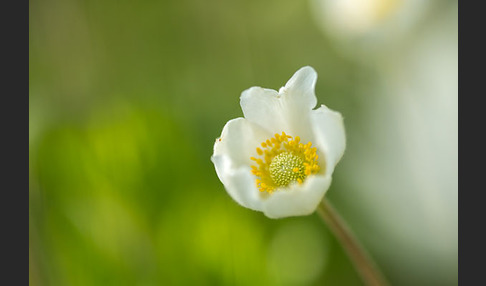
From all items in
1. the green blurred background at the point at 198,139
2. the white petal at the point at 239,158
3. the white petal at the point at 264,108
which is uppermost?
the white petal at the point at 264,108

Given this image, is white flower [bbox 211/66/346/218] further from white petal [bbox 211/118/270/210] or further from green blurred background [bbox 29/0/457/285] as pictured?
green blurred background [bbox 29/0/457/285]

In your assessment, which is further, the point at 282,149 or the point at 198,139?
the point at 198,139

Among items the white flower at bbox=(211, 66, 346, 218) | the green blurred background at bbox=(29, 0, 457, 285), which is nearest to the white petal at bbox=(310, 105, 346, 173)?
the white flower at bbox=(211, 66, 346, 218)

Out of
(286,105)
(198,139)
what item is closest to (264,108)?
(286,105)

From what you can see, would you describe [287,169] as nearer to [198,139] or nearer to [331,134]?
[331,134]

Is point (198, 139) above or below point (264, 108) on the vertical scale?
below

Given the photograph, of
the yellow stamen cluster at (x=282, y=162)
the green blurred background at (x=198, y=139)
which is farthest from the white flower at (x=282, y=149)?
the green blurred background at (x=198, y=139)

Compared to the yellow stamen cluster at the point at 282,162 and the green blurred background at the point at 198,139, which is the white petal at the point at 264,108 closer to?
the yellow stamen cluster at the point at 282,162

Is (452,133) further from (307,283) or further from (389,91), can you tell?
(307,283)
